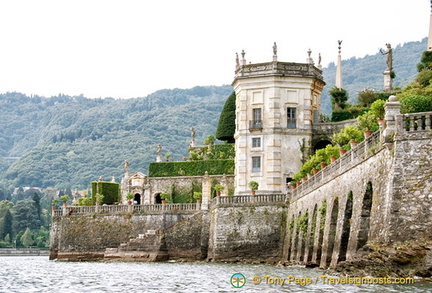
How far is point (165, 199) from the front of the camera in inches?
3046

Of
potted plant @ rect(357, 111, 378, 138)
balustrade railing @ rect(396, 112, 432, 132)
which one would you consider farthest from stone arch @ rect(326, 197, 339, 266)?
potted plant @ rect(357, 111, 378, 138)

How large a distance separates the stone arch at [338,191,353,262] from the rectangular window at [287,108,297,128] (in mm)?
30900

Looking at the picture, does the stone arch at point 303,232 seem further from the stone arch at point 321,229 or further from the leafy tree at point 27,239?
the leafy tree at point 27,239

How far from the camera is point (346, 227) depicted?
38.3 m

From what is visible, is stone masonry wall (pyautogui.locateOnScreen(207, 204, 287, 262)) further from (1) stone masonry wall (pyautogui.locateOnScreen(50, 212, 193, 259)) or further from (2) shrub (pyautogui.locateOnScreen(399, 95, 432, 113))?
(2) shrub (pyautogui.locateOnScreen(399, 95, 432, 113))

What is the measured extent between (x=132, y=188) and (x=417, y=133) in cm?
5195

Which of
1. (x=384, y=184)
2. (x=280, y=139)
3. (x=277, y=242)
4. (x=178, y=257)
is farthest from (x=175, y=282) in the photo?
(x=280, y=139)

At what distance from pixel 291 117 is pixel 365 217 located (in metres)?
34.8

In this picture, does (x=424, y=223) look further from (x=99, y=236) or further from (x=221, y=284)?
(x=99, y=236)

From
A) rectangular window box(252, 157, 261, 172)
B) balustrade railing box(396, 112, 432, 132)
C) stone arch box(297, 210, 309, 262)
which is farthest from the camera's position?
rectangular window box(252, 157, 261, 172)

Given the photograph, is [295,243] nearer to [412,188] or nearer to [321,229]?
[321,229]

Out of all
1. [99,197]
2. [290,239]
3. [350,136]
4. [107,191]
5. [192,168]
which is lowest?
[290,239]

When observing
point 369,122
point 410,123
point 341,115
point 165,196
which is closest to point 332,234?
Answer: point 410,123

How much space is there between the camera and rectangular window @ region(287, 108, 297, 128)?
69.4 metres
